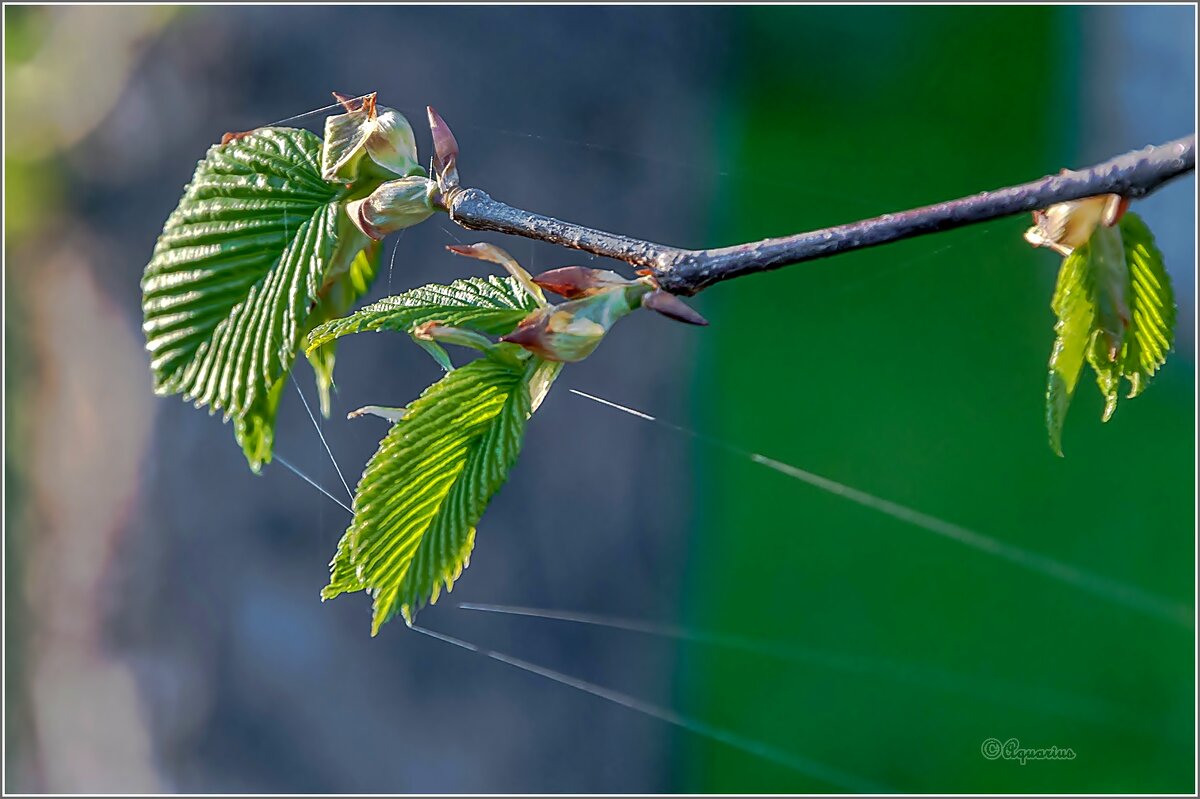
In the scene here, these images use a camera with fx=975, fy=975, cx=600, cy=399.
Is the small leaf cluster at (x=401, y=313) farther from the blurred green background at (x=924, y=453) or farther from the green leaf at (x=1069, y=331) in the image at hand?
the blurred green background at (x=924, y=453)

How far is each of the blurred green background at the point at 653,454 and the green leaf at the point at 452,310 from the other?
1032 mm

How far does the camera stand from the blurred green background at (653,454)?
1554 mm

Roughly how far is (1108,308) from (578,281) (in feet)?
0.58

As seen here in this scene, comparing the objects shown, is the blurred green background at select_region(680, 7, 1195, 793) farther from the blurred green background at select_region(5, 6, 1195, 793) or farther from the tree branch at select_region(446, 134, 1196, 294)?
the tree branch at select_region(446, 134, 1196, 294)

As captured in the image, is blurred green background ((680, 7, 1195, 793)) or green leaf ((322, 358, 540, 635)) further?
blurred green background ((680, 7, 1195, 793))

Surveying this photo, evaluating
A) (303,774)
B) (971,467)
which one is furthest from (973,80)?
(303,774)

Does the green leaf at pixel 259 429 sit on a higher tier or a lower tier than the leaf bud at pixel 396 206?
lower

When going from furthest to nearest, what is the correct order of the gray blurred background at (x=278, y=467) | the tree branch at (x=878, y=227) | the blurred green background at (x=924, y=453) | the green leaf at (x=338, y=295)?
the blurred green background at (x=924, y=453) < the gray blurred background at (x=278, y=467) < the green leaf at (x=338, y=295) < the tree branch at (x=878, y=227)

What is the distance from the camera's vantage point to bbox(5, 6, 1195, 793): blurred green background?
1554 mm

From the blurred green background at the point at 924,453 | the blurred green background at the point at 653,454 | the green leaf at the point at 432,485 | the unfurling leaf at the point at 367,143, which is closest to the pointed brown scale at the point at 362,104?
Answer: the unfurling leaf at the point at 367,143

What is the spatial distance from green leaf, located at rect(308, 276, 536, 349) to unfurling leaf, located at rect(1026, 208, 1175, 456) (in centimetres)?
18

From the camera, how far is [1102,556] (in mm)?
2016

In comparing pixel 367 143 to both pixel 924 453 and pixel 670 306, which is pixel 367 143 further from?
pixel 924 453

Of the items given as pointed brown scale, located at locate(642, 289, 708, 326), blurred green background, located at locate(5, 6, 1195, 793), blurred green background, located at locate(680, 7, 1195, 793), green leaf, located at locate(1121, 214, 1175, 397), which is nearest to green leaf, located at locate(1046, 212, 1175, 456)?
green leaf, located at locate(1121, 214, 1175, 397)
